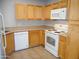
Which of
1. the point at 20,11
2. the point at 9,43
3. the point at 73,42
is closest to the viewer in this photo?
the point at 73,42

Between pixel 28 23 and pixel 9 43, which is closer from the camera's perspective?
pixel 9 43

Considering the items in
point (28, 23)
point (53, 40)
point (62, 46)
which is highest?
point (28, 23)

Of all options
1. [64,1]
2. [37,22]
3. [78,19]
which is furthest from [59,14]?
Result: [37,22]

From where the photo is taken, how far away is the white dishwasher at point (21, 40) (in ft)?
11.4

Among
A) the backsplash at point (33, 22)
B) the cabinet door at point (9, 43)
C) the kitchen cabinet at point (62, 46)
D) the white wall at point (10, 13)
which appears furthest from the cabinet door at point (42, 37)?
the cabinet door at point (9, 43)

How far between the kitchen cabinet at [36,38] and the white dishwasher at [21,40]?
0.71ft

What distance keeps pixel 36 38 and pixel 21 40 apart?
78 centimetres

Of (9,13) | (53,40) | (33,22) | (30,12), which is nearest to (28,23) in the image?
(33,22)

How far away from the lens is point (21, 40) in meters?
3.61

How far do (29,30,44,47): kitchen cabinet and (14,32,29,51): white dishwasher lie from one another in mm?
217

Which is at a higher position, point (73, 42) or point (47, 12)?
point (47, 12)

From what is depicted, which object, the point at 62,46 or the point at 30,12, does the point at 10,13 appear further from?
the point at 62,46

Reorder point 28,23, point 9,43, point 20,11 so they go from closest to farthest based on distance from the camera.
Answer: point 9,43
point 20,11
point 28,23

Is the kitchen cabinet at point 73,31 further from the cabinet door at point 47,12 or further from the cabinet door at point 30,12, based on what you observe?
the cabinet door at point 30,12
